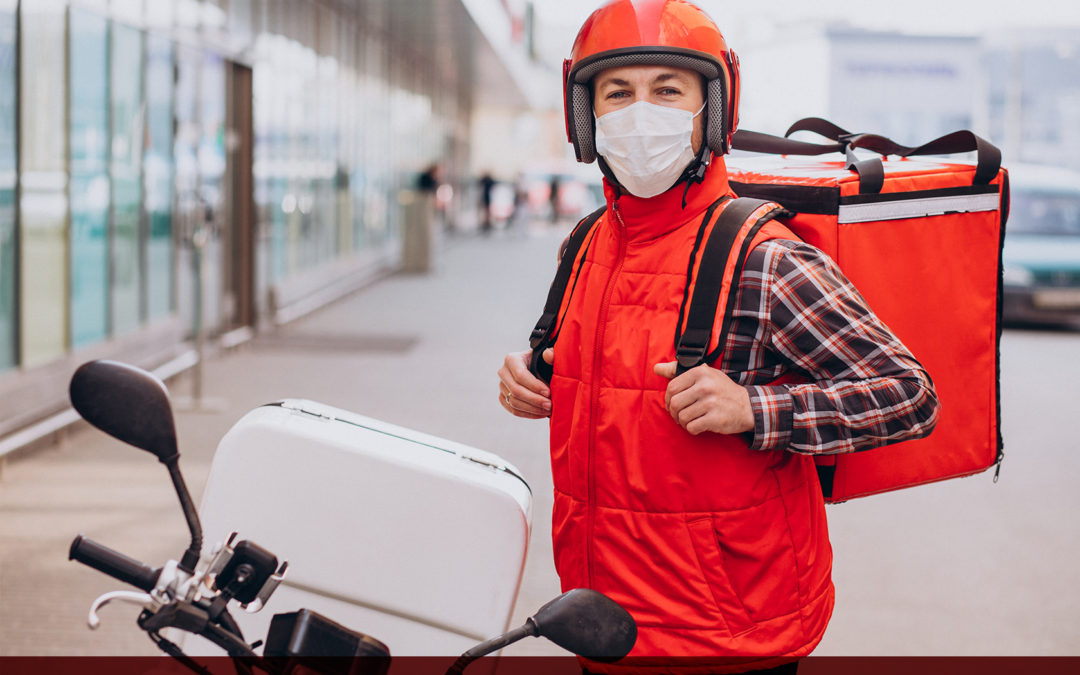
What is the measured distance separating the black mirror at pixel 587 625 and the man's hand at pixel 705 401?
467 millimetres

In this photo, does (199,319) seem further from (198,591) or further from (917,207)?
(198,591)

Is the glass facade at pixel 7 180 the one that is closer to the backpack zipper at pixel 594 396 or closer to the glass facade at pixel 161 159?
the glass facade at pixel 161 159

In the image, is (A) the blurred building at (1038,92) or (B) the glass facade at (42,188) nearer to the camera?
(B) the glass facade at (42,188)

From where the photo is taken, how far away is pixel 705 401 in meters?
1.83

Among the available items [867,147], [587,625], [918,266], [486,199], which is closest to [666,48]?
[918,266]

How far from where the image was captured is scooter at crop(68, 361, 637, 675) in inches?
54.3

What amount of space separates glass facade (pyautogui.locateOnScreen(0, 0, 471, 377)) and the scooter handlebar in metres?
6.68

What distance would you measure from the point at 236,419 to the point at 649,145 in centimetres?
686

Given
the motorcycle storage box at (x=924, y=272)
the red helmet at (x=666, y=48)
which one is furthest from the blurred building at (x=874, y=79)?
the red helmet at (x=666, y=48)

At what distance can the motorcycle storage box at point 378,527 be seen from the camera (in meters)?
1.81

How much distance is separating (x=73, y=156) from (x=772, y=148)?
6.95 meters

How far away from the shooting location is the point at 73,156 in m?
8.48

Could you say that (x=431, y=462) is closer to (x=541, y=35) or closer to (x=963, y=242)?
(x=963, y=242)

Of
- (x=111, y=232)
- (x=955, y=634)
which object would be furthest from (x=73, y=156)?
(x=955, y=634)
